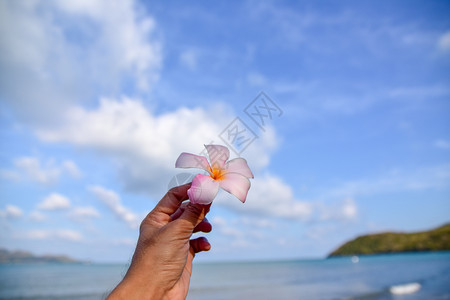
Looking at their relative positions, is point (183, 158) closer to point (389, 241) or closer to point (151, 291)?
point (151, 291)

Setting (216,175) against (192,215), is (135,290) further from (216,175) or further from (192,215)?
(216,175)

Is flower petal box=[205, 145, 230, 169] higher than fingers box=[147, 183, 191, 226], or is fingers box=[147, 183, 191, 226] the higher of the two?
flower petal box=[205, 145, 230, 169]

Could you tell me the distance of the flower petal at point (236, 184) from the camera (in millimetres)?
1704

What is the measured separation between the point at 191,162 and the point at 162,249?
1.73 feet

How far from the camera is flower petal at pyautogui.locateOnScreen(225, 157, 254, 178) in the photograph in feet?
5.95

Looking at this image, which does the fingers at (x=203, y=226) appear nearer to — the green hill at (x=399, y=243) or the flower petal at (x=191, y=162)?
the flower petal at (x=191, y=162)

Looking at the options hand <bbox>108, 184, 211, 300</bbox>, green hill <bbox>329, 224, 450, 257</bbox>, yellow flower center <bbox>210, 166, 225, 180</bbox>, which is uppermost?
green hill <bbox>329, 224, 450, 257</bbox>

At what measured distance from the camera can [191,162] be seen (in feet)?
5.86

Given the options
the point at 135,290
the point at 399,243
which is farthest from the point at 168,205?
the point at 399,243

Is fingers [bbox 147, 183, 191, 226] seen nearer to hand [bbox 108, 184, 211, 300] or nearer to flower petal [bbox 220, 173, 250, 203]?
hand [bbox 108, 184, 211, 300]

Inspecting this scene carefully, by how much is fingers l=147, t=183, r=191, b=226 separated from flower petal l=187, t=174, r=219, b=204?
32 cm

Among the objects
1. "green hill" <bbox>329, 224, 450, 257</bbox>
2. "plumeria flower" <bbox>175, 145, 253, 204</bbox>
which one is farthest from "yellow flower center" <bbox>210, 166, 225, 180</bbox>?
"green hill" <bbox>329, 224, 450, 257</bbox>

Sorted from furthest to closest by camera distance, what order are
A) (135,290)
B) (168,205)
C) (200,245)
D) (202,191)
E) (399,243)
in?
(399,243) → (200,245) → (168,205) → (135,290) → (202,191)

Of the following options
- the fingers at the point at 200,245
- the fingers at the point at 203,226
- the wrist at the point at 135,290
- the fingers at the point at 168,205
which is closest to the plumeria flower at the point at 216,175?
the fingers at the point at 168,205
